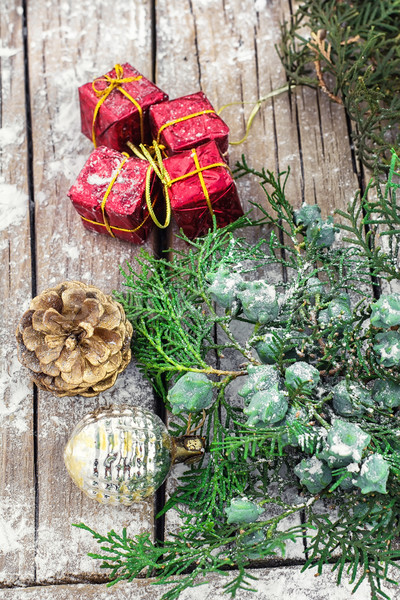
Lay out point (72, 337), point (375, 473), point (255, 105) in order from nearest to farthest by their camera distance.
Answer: point (375, 473), point (72, 337), point (255, 105)

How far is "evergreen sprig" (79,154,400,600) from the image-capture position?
1.17 metres

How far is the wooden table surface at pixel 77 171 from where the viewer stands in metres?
1.48

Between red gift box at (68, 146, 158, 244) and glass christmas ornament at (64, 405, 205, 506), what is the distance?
0.44 meters

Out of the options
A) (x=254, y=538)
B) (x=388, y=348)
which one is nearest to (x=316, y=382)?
(x=388, y=348)

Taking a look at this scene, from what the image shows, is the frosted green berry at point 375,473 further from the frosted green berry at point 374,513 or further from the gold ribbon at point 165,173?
the gold ribbon at point 165,173

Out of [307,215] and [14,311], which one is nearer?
[307,215]

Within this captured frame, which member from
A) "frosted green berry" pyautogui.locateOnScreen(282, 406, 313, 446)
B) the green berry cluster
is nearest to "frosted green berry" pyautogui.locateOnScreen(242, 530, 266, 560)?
the green berry cluster

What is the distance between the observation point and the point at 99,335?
4.51 ft

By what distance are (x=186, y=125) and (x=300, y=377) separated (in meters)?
0.67

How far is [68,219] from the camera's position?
1.67 meters

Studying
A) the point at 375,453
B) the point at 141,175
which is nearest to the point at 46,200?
the point at 141,175

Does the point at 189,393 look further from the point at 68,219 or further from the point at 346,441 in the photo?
the point at 68,219

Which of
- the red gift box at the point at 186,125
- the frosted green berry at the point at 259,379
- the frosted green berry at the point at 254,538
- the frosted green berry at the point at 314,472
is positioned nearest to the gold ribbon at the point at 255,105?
the red gift box at the point at 186,125

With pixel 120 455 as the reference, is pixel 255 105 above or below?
above
